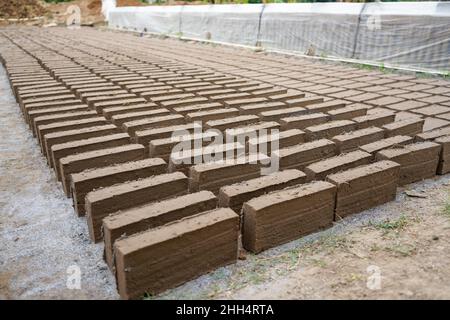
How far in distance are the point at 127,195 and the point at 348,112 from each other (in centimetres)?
219

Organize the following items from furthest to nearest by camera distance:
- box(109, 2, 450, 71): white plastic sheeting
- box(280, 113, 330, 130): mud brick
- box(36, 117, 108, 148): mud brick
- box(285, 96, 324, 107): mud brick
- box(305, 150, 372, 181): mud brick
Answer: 1. box(109, 2, 450, 71): white plastic sheeting
2. box(285, 96, 324, 107): mud brick
3. box(280, 113, 330, 130): mud brick
4. box(36, 117, 108, 148): mud brick
5. box(305, 150, 372, 181): mud brick

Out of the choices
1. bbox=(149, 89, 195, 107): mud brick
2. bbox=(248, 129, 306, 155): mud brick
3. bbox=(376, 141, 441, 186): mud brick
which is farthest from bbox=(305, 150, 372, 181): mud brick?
bbox=(149, 89, 195, 107): mud brick

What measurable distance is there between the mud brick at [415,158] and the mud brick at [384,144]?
1.9 inches

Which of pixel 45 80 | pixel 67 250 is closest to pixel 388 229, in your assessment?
pixel 67 250

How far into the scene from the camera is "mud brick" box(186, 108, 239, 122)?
321cm

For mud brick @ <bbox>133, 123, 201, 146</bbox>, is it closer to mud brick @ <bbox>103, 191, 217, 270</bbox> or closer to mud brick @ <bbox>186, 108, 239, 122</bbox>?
mud brick @ <bbox>186, 108, 239, 122</bbox>

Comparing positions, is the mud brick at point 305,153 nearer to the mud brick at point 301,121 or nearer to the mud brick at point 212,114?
the mud brick at point 301,121

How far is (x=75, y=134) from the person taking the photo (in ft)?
9.09

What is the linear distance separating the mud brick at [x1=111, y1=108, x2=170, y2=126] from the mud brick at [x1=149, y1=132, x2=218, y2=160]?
0.56 m

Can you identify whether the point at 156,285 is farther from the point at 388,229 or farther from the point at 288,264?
the point at 388,229

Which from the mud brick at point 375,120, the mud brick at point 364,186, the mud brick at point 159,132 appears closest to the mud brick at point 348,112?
the mud brick at point 375,120

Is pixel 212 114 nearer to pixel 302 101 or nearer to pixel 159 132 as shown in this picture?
pixel 159 132

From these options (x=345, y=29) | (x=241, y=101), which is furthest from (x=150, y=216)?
(x=345, y=29)
